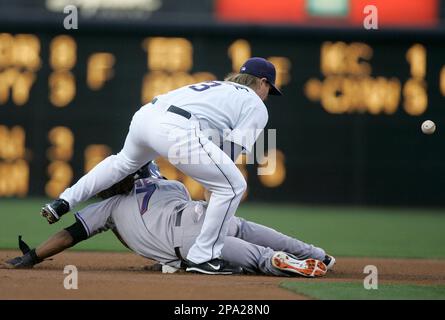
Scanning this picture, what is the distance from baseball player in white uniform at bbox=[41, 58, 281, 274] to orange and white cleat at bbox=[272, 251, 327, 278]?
0.33 metres

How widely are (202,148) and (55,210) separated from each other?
95cm

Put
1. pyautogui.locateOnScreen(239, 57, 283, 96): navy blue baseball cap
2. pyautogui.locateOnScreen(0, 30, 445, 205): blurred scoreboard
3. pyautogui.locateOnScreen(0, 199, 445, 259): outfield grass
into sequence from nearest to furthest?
pyautogui.locateOnScreen(239, 57, 283, 96): navy blue baseball cap
pyautogui.locateOnScreen(0, 199, 445, 259): outfield grass
pyautogui.locateOnScreen(0, 30, 445, 205): blurred scoreboard

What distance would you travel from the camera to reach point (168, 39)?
39.8ft

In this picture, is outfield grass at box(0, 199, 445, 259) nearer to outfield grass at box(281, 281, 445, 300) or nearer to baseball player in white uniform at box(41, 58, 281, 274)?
baseball player in white uniform at box(41, 58, 281, 274)

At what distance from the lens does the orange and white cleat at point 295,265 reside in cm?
552

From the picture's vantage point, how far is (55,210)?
559 centimetres

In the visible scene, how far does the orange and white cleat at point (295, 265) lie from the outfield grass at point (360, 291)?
302 mm

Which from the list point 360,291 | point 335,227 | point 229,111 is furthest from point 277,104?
point 360,291

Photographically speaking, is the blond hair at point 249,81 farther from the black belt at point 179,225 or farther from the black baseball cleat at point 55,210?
the black baseball cleat at point 55,210

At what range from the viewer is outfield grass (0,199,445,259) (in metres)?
8.23

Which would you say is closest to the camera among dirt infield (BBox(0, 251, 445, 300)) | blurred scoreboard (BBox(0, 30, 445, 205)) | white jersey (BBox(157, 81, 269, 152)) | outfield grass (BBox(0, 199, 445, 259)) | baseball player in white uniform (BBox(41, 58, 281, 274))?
dirt infield (BBox(0, 251, 445, 300))

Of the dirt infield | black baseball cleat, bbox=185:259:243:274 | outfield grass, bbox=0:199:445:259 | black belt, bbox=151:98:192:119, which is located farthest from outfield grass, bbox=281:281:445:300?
outfield grass, bbox=0:199:445:259

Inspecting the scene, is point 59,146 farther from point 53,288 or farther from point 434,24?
point 53,288

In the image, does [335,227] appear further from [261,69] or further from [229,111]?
[229,111]
